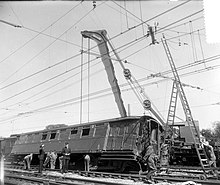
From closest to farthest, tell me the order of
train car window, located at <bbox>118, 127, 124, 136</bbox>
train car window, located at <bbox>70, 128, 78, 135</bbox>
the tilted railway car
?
train car window, located at <bbox>118, 127, 124, 136</bbox> → train car window, located at <bbox>70, 128, 78, 135</bbox> → the tilted railway car

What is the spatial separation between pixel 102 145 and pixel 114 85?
412 centimetres

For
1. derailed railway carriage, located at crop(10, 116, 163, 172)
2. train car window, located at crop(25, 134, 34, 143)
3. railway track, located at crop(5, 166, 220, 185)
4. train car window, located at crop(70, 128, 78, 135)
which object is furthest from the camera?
train car window, located at crop(25, 134, 34, 143)

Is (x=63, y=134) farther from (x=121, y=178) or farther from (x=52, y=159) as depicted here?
(x=121, y=178)

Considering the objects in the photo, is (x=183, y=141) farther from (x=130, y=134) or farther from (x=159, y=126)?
(x=130, y=134)

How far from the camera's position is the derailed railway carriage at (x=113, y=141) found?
1127 cm

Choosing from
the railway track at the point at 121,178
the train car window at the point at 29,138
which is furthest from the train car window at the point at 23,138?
the railway track at the point at 121,178

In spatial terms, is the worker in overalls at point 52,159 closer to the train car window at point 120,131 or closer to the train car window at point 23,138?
the train car window at point 120,131

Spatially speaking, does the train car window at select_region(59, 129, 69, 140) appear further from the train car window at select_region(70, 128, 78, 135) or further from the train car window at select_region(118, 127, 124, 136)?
the train car window at select_region(118, 127, 124, 136)

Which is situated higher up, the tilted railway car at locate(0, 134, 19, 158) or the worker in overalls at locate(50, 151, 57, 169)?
the tilted railway car at locate(0, 134, 19, 158)

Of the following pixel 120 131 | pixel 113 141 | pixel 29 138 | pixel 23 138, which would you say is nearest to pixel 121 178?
pixel 113 141

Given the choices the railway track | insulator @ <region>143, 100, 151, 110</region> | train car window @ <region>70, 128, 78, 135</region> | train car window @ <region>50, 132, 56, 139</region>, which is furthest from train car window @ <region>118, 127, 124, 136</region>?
train car window @ <region>50, 132, 56, 139</region>

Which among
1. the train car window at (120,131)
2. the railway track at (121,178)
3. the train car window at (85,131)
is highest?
the train car window at (85,131)

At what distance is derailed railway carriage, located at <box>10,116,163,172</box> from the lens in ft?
37.0

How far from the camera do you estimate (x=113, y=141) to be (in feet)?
38.6
